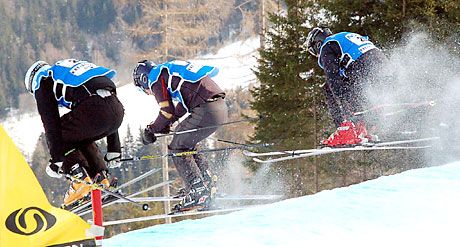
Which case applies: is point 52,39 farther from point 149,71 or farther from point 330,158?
point 149,71

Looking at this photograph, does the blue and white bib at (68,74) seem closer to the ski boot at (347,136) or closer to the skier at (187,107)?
the skier at (187,107)

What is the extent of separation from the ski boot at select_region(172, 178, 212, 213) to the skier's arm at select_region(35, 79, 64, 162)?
2034 mm

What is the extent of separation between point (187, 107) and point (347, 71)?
8.00 feet

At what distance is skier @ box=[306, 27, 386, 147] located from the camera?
8.70 metres

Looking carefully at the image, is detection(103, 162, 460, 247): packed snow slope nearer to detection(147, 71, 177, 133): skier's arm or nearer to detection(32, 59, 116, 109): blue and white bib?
Result: detection(32, 59, 116, 109): blue and white bib

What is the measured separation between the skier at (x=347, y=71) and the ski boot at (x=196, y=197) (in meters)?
2.03

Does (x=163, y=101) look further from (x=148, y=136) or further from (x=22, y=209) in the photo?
(x=22, y=209)

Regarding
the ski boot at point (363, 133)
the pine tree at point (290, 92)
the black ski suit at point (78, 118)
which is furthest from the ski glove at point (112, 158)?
the pine tree at point (290, 92)

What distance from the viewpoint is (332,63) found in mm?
8727

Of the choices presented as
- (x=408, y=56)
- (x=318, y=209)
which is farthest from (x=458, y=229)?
(x=408, y=56)

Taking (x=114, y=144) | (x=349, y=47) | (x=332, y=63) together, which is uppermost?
(x=349, y=47)

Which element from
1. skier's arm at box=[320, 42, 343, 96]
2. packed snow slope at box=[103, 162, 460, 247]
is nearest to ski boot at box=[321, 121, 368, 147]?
skier's arm at box=[320, 42, 343, 96]

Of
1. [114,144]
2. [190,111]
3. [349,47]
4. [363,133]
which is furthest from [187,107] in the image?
[363,133]

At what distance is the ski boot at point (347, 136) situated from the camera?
8.72 meters
